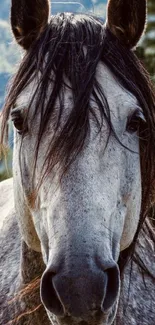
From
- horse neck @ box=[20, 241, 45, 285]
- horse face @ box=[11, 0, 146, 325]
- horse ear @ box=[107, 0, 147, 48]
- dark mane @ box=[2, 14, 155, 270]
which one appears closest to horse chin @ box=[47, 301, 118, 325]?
horse face @ box=[11, 0, 146, 325]

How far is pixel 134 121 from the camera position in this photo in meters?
2.86

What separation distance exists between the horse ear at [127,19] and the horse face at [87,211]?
298 millimetres

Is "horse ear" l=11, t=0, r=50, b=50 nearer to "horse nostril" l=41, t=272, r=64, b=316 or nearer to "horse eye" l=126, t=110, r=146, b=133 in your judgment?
"horse eye" l=126, t=110, r=146, b=133

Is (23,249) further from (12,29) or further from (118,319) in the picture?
(12,29)

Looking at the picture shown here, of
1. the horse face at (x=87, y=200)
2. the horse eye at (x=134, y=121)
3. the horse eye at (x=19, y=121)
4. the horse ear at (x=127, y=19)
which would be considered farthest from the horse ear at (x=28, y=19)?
the horse eye at (x=134, y=121)

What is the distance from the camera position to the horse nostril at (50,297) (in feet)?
A: 7.76

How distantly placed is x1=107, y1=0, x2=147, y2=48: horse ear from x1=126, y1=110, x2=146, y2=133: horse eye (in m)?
0.46

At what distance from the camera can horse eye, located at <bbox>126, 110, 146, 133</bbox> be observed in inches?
111

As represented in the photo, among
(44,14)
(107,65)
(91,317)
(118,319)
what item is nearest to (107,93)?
(107,65)

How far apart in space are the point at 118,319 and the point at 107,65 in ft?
4.25

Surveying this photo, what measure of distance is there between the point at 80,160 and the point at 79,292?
1.75ft

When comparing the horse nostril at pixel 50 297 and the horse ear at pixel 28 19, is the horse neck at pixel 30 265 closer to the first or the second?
the horse nostril at pixel 50 297

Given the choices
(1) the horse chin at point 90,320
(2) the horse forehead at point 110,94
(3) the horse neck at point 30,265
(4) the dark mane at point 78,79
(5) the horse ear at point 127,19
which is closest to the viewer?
(1) the horse chin at point 90,320

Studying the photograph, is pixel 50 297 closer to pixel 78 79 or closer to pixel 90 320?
pixel 90 320
